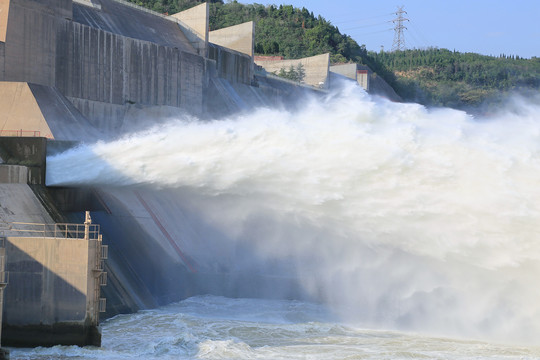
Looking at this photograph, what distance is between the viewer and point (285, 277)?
1270 inches

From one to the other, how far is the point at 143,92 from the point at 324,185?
925 inches

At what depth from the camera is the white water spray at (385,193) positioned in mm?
23281

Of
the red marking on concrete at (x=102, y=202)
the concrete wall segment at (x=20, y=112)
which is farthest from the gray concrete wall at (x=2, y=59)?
the red marking on concrete at (x=102, y=202)

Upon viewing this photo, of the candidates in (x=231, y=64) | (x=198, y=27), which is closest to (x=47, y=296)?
(x=198, y=27)

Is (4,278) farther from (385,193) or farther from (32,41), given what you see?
(32,41)

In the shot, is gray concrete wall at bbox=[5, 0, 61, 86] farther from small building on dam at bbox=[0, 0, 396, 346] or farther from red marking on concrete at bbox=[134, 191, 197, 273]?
red marking on concrete at bbox=[134, 191, 197, 273]

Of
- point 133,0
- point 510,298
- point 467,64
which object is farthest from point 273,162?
point 467,64

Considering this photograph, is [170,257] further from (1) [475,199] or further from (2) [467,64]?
(2) [467,64]

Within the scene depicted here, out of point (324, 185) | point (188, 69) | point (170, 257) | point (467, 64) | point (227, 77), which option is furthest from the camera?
point (467, 64)

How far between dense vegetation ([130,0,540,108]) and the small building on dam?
3792 centimetres

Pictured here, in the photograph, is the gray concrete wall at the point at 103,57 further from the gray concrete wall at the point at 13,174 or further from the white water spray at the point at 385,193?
the white water spray at the point at 385,193

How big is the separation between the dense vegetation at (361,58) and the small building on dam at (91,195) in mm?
37920

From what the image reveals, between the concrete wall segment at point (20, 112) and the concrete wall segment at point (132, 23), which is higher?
the concrete wall segment at point (132, 23)

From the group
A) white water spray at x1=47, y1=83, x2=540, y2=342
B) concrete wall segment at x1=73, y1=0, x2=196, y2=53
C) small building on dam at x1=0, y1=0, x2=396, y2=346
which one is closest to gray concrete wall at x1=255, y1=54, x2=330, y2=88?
concrete wall segment at x1=73, y1=0, x2=196, y2=53
